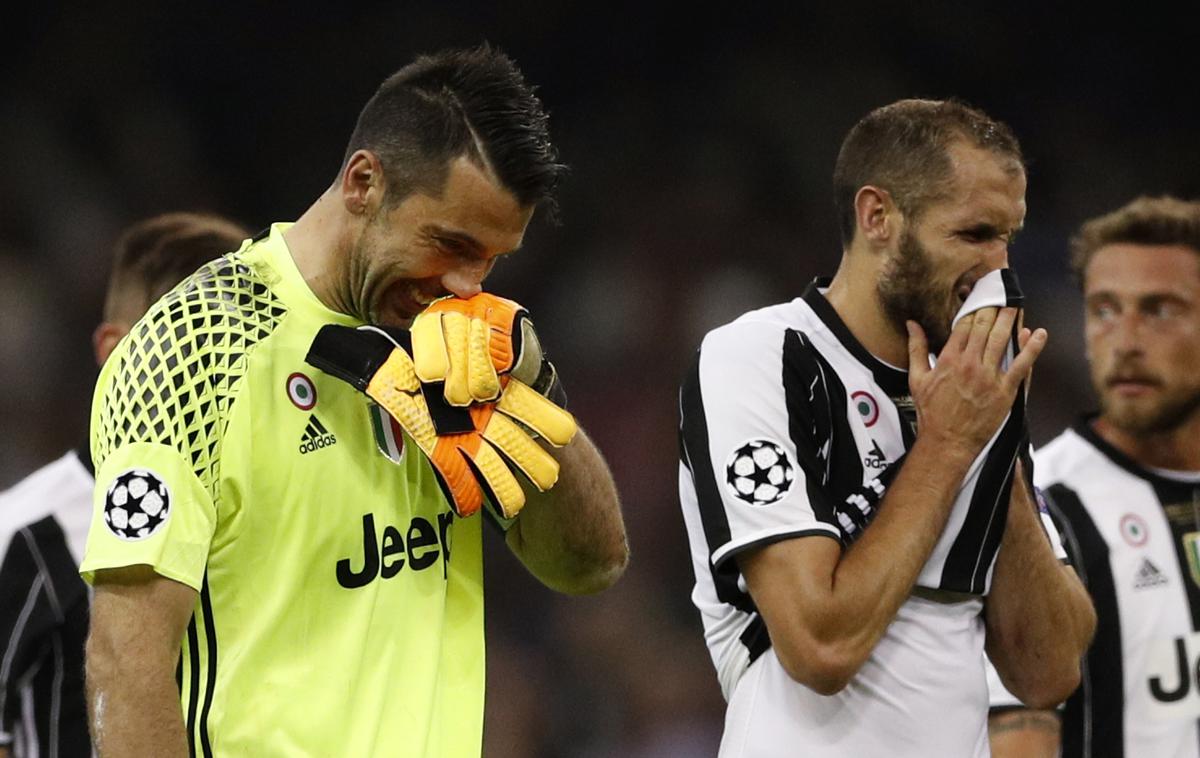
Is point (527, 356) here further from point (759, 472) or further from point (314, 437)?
point (759, 472)

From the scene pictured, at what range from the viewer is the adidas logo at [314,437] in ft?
8.87

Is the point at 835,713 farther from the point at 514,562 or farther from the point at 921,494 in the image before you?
the point at 514,562

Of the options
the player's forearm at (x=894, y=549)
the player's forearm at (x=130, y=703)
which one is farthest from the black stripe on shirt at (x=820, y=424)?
the player's forearm at (x=130, y=703)

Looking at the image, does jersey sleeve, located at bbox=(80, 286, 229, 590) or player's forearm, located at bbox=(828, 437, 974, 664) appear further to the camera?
player's forearm, located at bbox=(828, 437, 974, 664)

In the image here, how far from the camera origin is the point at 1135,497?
4738 millimetres

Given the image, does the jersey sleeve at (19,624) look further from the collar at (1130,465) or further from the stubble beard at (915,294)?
the collar at (1130,465)

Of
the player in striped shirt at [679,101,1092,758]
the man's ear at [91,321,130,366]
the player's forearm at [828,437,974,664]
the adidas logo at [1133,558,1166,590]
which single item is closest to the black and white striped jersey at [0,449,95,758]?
the man's ear at [91,321,130,366]

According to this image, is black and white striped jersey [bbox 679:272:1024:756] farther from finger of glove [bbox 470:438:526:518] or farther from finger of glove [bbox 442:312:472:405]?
finger of glove [bbox 442:312:472:405]

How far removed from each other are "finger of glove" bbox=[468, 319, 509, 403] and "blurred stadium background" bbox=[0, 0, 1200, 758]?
15.9 feet

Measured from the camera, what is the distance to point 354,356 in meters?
2.66

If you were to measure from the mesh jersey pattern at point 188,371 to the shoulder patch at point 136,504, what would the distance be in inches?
2.4

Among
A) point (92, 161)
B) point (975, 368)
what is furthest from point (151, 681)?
point (92, 161)

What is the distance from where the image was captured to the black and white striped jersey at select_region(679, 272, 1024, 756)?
3.00 meters

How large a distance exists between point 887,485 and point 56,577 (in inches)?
82.4
